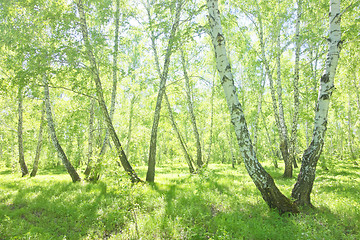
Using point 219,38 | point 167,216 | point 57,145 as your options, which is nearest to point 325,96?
point 219,38

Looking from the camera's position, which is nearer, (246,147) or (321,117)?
(246,147)

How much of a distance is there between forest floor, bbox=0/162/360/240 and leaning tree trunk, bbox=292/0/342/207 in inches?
23.9

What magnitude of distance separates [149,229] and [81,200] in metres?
3.85

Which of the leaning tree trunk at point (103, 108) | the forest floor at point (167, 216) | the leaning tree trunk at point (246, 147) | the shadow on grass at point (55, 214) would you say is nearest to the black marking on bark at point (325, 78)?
the leaning tree trunk at point (246, 147)

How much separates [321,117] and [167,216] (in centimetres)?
518

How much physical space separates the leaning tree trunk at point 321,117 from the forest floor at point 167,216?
608 mm

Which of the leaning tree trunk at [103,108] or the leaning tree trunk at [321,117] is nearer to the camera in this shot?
the leaning tree trunk at [321,117]

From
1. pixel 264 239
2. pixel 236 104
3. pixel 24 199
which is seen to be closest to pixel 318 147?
pixel 236 104

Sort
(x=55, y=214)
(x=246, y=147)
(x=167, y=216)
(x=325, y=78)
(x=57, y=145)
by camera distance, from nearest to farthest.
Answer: (x=246, y=147) < (x=167, y=216) < (x=325, y=78) < (x=55, y=214) < (x=57, y=145)

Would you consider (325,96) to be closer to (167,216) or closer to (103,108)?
(167,216)

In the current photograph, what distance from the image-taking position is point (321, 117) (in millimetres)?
5438

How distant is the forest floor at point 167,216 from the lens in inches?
177

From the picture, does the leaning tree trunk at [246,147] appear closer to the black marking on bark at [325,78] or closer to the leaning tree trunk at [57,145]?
the black marking on bark at [325,78]

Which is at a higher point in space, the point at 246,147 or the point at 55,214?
the point at 246,147
